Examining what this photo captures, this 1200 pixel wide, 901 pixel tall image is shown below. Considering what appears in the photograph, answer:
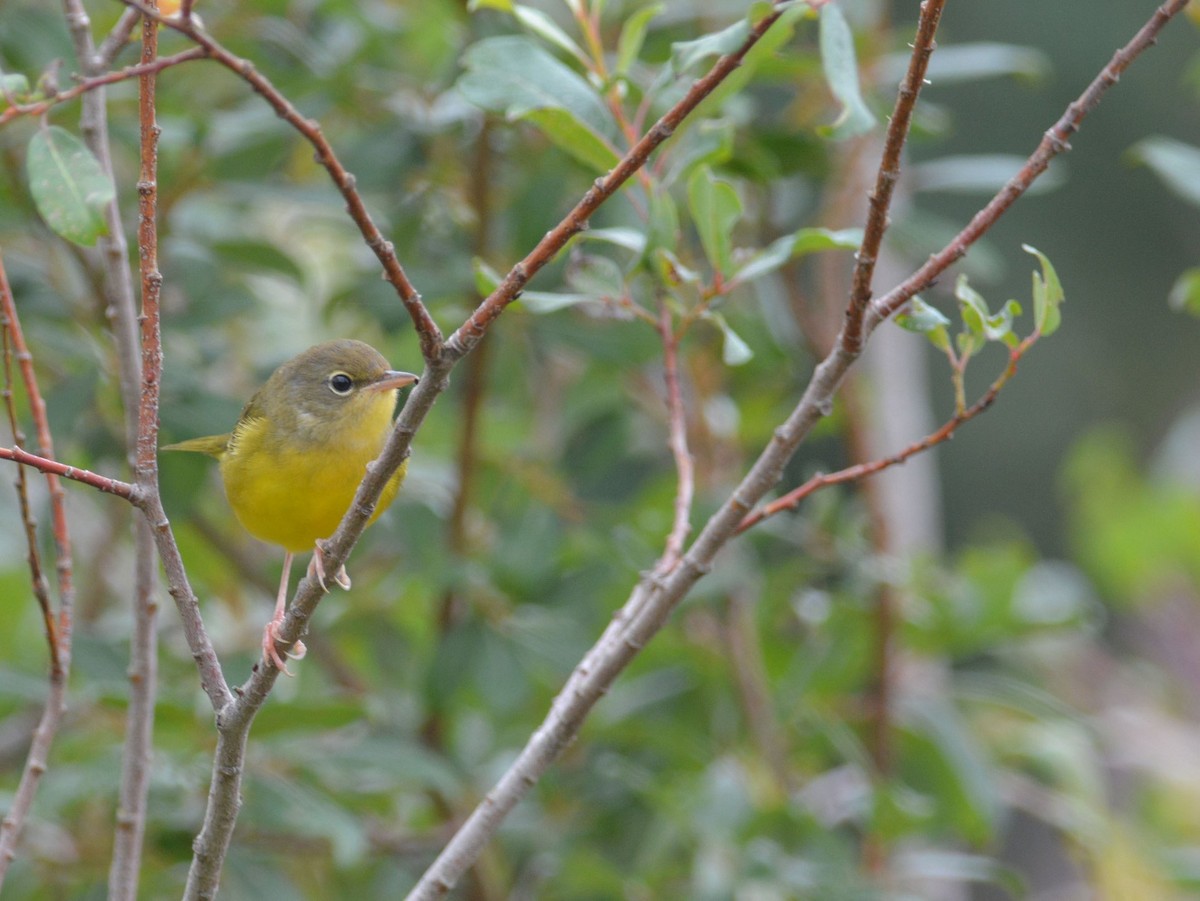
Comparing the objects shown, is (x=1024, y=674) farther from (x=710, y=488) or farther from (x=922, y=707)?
(x=710, y=488)

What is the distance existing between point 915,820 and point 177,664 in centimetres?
175

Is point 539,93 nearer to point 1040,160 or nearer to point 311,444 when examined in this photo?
point 311,444

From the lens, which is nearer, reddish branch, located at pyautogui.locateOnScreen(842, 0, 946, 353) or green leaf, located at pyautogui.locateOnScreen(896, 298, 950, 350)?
reddish branch, located at pyautogui.locateOnScreen(842, 0, 946, 353)

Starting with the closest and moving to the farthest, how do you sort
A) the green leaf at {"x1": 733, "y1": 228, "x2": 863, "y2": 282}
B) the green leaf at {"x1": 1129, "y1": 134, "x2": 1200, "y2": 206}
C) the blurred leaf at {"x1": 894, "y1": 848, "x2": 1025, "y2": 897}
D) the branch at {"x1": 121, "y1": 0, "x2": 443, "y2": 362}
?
the branch at {"x1": 121, "y1": 0, "x2": 443, "y2": 362}
the green leaf at {"x1": 733, "y1": 228, "x2": 863, "y2": 282}
the green leaf at {"x1": 1129, "y1": 134, "x2": 1200, "y2": 206}
the blurred leaf at {"x1": 894, "y1": 848, "x2": 1025, "y2": 897}

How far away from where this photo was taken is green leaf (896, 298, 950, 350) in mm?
1782

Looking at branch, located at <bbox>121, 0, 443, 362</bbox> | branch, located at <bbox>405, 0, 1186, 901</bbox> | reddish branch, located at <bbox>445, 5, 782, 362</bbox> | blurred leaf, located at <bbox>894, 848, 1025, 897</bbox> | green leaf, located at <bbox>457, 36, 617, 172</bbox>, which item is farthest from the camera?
blurred leaf, located at <bbox>894, 848, 1025, 897</bbox>

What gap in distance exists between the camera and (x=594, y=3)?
7.79 feet

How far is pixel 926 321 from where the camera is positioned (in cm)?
180

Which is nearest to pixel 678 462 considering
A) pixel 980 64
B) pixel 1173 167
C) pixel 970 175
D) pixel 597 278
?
pixel 597 278

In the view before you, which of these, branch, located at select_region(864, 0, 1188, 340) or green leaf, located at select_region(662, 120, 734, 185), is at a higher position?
green leaf, located at select_region(662, 120, 734, 185)

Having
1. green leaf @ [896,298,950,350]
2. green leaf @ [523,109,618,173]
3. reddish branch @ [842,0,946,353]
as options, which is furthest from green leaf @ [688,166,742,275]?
reddish branch @ [842,0,946,353]

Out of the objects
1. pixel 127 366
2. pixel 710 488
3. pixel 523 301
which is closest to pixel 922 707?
pixel 710 488

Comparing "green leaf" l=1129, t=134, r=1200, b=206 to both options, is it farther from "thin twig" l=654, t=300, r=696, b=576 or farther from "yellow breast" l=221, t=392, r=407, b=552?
"yellow breast" l=221, t=392, r=407, b=552

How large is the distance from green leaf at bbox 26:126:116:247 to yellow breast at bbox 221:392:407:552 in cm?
89
